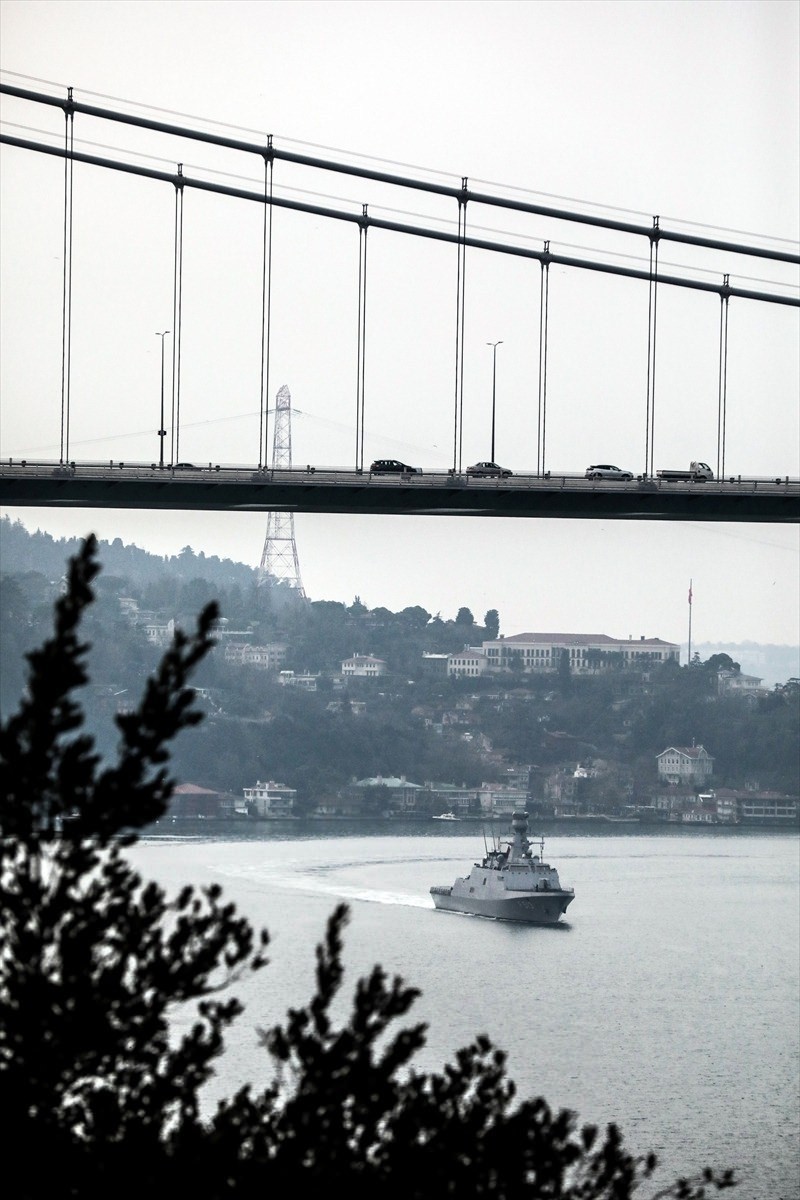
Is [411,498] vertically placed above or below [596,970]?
above

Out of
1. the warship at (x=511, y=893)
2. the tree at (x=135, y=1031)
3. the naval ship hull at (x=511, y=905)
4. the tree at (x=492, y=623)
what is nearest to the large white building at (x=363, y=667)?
the tree at (x=492, y=623)

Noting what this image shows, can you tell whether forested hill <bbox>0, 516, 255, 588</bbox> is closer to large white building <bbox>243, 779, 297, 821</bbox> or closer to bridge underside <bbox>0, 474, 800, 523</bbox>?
large white building <bbox>243, 779, 297, 821</bbox>

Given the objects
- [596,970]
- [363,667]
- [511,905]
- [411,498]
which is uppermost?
[411,498]

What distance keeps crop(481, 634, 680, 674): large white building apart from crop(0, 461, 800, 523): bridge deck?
5134cm

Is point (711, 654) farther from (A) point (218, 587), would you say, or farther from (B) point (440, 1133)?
(B) point (440, 1133)

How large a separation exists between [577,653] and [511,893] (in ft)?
109

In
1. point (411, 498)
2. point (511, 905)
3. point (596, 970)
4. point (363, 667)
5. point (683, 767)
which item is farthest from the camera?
point (363, 667)

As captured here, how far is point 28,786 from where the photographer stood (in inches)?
212

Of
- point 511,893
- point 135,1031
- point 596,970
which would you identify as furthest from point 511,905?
point 135,1031

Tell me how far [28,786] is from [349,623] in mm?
68245

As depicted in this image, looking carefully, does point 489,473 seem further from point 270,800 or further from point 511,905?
point 270,800

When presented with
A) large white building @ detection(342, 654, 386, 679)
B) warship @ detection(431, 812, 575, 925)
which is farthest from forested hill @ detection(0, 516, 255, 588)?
warship @ detection(431, 812, 575, 925)

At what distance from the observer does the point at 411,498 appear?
847 inches

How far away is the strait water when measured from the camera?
798 inches
